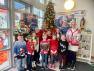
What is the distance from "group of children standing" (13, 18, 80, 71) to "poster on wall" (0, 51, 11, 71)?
0.62 m

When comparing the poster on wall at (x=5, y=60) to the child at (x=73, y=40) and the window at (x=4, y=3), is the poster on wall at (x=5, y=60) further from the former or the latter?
the child at (x=73, y=40)

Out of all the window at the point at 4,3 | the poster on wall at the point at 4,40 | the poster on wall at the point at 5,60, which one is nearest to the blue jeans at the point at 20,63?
the poster on wall at the point at 5,60

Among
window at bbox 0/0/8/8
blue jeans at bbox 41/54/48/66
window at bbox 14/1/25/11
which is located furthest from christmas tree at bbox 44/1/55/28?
window at bbox 0/0/8/8

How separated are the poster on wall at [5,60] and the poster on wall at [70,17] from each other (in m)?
2.66

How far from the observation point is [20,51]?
3.56 meters

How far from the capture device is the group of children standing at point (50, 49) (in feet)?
12.5

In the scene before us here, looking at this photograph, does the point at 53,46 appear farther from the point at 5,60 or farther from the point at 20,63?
the point at 5,60

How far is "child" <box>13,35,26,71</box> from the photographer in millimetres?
3514

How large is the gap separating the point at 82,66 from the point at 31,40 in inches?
81.4

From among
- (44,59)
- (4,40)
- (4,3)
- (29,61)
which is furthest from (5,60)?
(4,3)

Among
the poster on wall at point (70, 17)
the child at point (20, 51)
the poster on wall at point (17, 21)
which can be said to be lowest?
the child at point (20, 51)

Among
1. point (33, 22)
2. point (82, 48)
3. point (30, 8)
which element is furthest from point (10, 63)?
point (82, 48)

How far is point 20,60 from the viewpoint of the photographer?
360 cm

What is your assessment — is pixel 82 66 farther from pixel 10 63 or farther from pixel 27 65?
pixel 10 63
